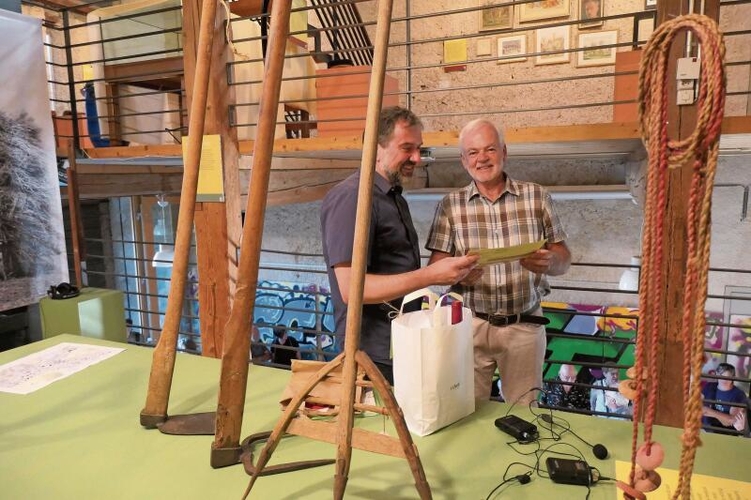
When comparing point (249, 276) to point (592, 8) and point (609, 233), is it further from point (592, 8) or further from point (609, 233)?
point (592, 8)

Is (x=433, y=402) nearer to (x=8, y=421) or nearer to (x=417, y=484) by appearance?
(x=417, y=484)

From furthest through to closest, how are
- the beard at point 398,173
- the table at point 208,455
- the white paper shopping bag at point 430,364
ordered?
1. the beard at point 398,173
2. the white paper shopping bag at point 430,364
3. the table at point 208,455

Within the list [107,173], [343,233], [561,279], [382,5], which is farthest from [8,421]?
[561,279]

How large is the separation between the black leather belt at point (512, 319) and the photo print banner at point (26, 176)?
240cm

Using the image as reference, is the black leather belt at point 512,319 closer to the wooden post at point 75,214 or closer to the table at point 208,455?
the table at point 208,455

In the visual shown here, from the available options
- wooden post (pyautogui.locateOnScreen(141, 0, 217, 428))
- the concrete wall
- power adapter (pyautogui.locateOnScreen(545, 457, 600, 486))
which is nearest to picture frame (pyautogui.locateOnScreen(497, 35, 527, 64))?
the concrete wall

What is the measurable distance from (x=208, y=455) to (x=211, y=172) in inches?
61.3

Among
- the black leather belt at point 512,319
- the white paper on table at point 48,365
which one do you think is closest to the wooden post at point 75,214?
the white paper on table at point 48,365

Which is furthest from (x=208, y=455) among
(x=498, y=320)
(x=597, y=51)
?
(x=597, y=51)

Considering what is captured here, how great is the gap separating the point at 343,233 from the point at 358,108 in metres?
1.43

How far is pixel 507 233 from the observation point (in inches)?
78.9

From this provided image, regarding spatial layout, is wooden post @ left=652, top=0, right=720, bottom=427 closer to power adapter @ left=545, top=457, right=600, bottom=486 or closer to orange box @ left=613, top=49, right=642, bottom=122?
orange box @ left=613, top=49, right=642, bottom=122

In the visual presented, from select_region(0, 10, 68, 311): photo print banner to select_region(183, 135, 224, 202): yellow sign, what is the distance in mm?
1114

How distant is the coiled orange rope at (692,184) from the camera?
52 cm
